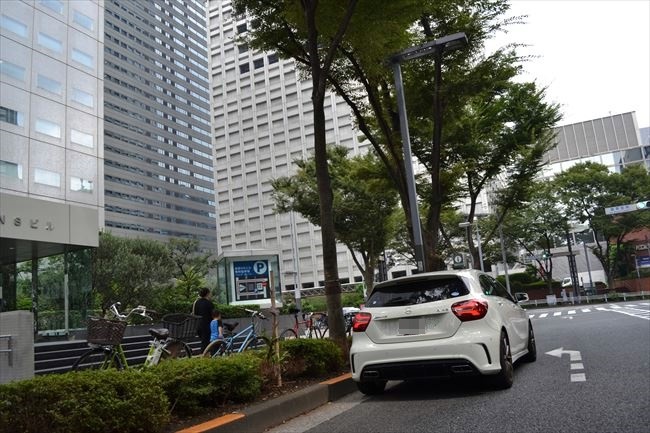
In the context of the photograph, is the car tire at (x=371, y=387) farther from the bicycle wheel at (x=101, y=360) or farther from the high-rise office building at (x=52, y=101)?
the high-rise office building at (x=52, y=101)

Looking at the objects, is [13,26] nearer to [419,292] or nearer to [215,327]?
[215,327]

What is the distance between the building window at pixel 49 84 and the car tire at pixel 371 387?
36666mm

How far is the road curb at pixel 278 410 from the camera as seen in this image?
14.8 feet

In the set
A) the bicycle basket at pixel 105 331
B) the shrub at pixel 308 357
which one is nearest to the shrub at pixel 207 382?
the shrub at pixel 308 357

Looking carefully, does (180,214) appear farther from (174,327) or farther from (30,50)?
(174,327)

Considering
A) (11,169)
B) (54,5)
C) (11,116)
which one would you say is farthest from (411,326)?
(54,5)

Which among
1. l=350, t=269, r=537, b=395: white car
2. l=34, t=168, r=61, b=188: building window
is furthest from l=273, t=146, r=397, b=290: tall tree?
l=350, t=269, r=537, b=395: white car

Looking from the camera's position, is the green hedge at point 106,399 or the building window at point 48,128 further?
the building window at point 48,128

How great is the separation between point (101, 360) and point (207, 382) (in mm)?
2299

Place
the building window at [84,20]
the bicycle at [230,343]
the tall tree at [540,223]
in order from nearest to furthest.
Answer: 1. the bicycle at [230,343]
2. the building window at [84,20]
3. the tall tree at [540,223]

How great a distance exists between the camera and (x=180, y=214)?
10544 centimetres

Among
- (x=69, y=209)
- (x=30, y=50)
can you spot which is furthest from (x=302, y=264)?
(x=69, y=209)

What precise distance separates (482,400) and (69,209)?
617 inches

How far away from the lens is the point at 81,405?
396 cm
